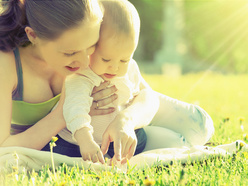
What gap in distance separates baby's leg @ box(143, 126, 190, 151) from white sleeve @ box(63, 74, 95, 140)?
72 cm

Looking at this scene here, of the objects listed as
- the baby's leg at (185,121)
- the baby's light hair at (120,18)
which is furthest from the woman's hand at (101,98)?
the baby's leg at (185,121)

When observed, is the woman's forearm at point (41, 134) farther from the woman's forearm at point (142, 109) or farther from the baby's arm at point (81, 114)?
the woman's forearm at point (142, 109)

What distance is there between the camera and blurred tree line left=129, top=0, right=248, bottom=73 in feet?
59.1

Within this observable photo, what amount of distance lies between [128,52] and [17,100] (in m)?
0.92

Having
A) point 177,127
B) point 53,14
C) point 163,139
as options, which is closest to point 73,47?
point 53,14

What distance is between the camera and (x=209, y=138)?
131 inches

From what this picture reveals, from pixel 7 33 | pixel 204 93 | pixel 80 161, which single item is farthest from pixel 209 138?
pixel 204 93

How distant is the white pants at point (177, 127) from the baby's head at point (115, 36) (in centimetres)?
78

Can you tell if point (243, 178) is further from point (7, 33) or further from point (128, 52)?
point (7, 33)

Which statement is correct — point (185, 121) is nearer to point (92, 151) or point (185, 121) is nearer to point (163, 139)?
point (163, 139)

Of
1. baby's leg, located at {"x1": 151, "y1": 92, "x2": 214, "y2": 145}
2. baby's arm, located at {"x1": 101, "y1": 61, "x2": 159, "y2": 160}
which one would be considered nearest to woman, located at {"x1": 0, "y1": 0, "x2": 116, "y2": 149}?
baby's arm, located at {"x1": 101, "y1": 61, "x2": 159, "y2": 160}

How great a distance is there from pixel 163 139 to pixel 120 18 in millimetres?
1060

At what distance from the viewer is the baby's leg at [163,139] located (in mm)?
3082

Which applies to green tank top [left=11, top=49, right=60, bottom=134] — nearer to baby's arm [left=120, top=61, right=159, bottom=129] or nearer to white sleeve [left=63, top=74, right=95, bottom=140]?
white sleeve [left=63, top=74, right=95, bottom=140]
